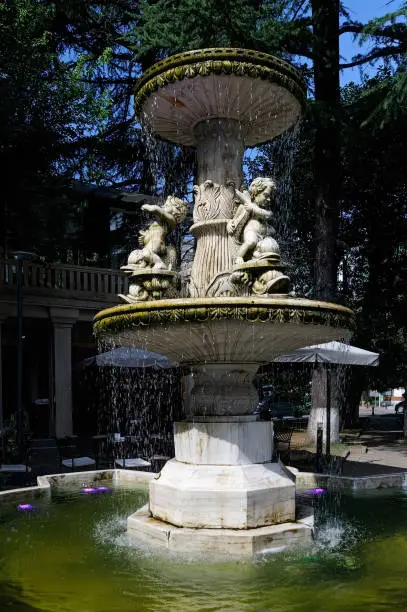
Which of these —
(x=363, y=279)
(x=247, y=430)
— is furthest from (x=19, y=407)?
(x=363, y=279)

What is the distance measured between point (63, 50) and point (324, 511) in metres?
22.6

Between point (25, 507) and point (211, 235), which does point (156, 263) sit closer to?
point (211, 235)

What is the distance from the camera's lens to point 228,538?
6.03 m

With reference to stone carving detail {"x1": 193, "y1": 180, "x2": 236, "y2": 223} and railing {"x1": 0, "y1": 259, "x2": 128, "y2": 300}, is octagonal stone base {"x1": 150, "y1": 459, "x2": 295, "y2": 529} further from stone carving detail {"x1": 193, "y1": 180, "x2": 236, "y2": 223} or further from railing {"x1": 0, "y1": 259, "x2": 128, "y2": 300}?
railing {"x1": 0, "y1": 259, "x2": 128, "y2": 300}

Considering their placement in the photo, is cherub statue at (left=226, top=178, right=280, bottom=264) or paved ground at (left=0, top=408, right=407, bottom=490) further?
paved ground at (left=0, top=408, right=407, bottom=490)

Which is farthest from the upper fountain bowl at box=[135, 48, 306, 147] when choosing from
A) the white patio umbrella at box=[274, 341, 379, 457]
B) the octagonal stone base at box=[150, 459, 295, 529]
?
the white patio umbrella at box=[274, 341, 379, 457]

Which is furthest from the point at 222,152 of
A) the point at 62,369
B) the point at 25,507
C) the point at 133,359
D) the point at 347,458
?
the point at 62,369

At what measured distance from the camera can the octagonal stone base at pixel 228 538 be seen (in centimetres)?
601

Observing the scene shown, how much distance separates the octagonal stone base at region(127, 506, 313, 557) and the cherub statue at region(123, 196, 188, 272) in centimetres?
293

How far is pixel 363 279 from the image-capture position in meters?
25.4

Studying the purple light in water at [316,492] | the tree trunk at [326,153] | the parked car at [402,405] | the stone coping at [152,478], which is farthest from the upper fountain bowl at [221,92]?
the parked car at [402,405]

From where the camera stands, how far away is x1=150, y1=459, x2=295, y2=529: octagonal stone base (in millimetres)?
6352

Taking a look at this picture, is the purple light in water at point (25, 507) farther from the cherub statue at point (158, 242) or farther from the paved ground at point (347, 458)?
the cherub statue at point (158, 242)

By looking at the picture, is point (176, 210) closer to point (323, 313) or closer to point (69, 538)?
point (323, 313)
